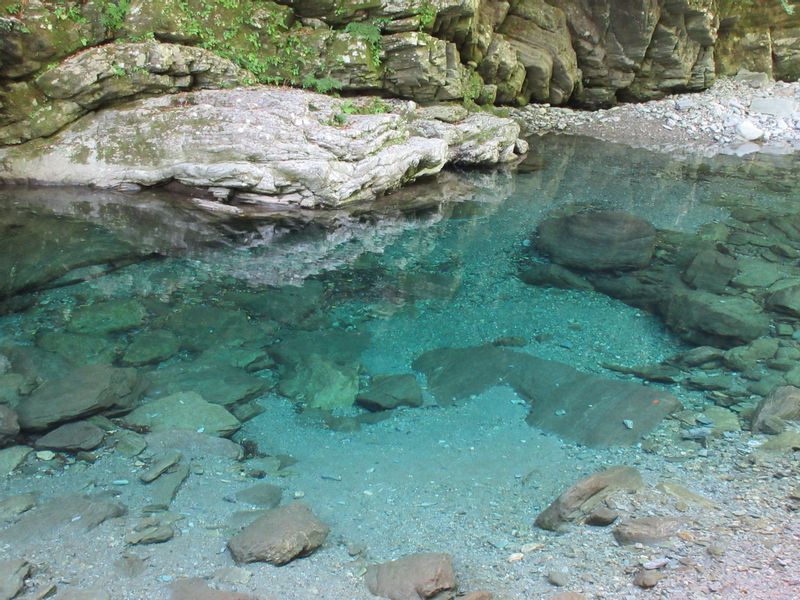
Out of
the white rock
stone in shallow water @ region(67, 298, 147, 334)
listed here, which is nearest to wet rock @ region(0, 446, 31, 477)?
stone in shallow water @ region(67, 298, 147, 334)

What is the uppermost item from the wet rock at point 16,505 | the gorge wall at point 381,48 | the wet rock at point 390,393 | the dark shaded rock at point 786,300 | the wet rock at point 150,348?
the gorge wall at point 381,48

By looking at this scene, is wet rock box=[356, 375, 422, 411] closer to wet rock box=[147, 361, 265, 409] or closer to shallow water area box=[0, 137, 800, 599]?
shallow water area box=[0, 137, 800, 599]

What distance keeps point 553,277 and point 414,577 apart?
4.90 m

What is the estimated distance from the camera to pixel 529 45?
1672cm

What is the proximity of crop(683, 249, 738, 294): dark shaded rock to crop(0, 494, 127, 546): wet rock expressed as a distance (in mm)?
6227

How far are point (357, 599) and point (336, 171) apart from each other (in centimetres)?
770

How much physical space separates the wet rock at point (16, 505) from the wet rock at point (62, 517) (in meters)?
0.05

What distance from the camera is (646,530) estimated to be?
137 inches

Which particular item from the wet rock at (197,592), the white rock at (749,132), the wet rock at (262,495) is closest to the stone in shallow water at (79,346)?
the wet rock at (262,495)

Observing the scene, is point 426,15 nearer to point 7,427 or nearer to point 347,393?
point 347,393

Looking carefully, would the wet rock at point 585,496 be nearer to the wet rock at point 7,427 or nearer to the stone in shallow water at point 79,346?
the wet rock at point 7,427

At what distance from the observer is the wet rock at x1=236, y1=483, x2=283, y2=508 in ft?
12.9

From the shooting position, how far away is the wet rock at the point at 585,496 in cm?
369

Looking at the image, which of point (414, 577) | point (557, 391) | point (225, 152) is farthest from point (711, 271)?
point (225, 152)
